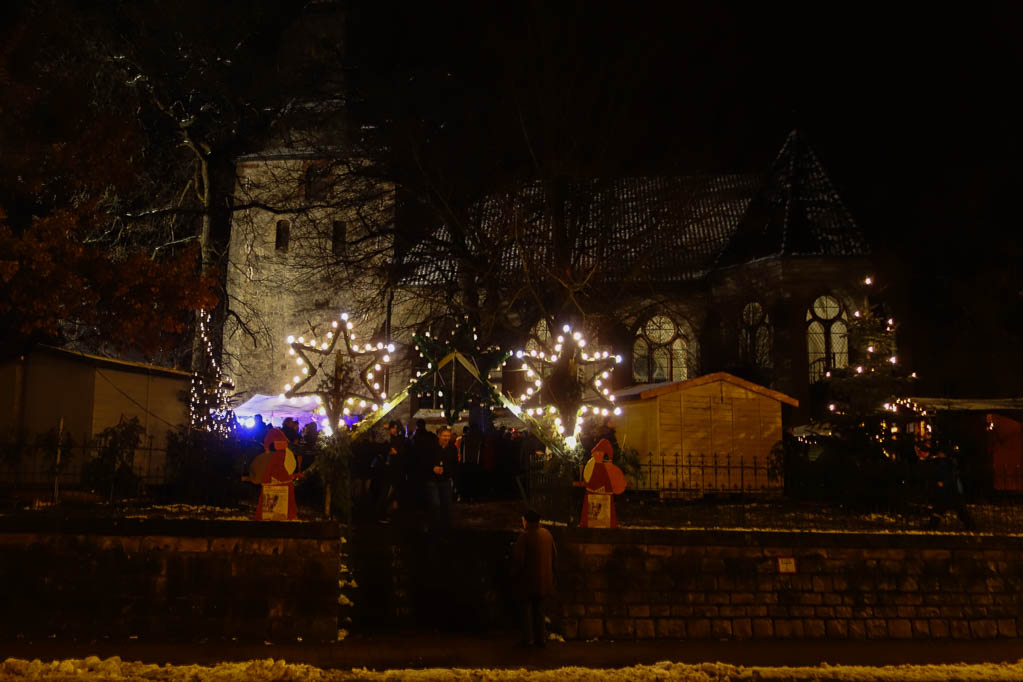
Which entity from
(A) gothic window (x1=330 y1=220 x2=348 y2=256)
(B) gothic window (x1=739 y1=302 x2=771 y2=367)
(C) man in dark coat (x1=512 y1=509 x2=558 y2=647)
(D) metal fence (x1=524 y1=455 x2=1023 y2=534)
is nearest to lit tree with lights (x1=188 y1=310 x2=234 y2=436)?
(A) gothic window (x1=330 y1=220 x2=348 y2=256)

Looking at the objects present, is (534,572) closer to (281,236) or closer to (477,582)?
(477,582)

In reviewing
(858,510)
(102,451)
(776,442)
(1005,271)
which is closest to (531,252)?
(776,442)

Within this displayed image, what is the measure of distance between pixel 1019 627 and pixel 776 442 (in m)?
9.91

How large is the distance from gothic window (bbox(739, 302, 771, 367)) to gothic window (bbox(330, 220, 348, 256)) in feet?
49.1

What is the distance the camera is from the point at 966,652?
1155 centimetres

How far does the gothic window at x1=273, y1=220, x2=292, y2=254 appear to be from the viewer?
39.4 meters

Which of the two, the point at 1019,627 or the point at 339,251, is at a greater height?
the point at 339,251

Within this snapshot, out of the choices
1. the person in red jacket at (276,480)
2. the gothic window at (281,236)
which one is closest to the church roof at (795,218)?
the gothic window at (281,236)

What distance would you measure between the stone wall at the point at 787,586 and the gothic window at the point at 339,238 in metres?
16.1

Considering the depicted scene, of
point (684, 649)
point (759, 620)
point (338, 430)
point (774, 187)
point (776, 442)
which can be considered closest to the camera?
point (684, 649)

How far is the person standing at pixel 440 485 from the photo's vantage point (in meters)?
13.6

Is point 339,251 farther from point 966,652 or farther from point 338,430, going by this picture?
point 966,652

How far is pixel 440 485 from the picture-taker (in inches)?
537

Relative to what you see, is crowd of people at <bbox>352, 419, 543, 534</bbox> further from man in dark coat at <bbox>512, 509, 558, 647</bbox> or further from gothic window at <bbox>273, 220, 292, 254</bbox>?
gothic window at <bbox>273, 220, 292, 254</bbox>
